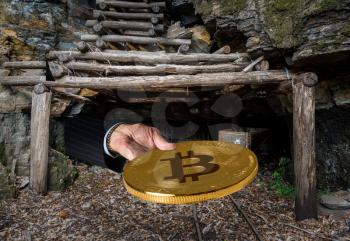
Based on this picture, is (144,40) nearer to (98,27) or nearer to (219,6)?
(98,27)

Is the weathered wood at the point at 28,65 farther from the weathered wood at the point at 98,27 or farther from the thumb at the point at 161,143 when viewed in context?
the thumb at the point at 161,143

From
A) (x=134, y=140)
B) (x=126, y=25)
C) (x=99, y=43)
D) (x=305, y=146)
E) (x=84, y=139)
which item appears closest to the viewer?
(x=134, y=140)

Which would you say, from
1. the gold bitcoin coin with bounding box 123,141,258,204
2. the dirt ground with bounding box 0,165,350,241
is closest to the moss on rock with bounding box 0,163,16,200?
the dirt ground with bounding box 0,165,350,241

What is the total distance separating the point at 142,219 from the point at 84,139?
4.83 m

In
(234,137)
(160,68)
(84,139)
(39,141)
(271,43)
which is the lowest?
(84,139)

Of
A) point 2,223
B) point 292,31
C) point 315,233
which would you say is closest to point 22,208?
point 2,223

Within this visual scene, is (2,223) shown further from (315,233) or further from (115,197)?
(315,233)

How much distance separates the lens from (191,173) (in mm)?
2127

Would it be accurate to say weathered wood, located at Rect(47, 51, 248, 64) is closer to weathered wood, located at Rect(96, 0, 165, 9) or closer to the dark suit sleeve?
weathered wood, located at Rect(96, 0, 165, 9)

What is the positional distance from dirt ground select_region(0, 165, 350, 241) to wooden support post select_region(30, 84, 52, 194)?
393 mm

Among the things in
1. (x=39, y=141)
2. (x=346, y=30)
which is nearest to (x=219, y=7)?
(x=346, y=30)

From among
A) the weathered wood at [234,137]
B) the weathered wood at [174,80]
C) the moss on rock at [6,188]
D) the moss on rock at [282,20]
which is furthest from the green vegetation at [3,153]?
the moss on rock at [282,20]

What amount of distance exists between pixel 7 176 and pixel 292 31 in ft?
21.0

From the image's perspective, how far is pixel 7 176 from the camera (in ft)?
20.4
